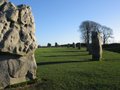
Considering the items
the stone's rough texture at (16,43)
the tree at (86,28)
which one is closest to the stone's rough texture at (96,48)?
the stone's rough texture at (16,43)

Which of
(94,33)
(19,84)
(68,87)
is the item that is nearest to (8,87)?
(19,84)

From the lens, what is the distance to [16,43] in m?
13.6

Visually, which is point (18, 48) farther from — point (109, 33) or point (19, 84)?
point (109, 33)

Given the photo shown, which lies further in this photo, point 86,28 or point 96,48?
point 86,28

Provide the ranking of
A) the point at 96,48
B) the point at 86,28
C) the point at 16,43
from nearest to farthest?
the point at 16,43, the point at 96,48, the point at 86,28

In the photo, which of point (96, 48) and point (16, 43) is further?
point (96, 48)

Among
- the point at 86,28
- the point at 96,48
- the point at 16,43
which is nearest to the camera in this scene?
the point at 16,43

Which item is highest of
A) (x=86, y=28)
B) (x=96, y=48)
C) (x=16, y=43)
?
(x=86, y=28)

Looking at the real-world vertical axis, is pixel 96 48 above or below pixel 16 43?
below

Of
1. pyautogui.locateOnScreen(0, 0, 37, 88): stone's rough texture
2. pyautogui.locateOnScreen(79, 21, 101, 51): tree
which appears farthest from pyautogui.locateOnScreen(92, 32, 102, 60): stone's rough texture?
pyautogui.locateOnScreen(79, 21, 101, 51): tree

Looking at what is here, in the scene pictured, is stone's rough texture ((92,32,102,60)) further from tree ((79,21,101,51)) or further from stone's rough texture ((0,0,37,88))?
tree ((79,21,101,51))

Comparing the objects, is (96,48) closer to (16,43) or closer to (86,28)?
(16,43)

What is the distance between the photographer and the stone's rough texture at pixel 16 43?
13133 millimetres

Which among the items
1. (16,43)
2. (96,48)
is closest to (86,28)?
(96,48)
